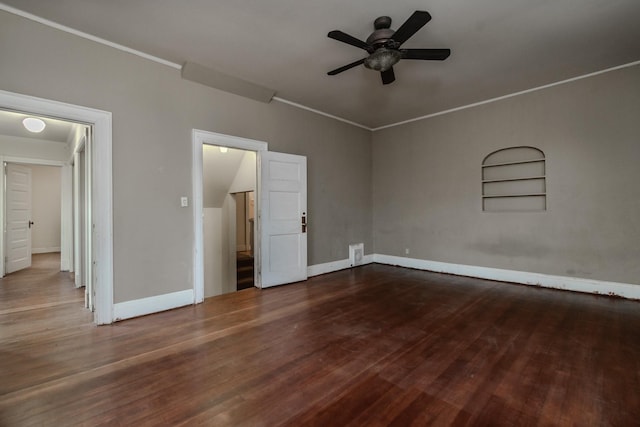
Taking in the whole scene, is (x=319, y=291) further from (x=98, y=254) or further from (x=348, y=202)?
(x=98, y=254)

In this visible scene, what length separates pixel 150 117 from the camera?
323 cm

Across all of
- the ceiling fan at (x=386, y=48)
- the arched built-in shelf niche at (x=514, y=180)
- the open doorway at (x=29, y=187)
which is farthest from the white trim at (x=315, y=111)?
the open doorway at (x=29, y=187)

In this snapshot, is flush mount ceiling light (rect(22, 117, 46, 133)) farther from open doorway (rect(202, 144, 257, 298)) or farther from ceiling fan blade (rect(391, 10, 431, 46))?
ceiling fan blade (rect(391, 10, 431, 46))

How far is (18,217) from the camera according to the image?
551 centimetres

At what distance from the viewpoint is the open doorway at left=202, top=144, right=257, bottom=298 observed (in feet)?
18.4

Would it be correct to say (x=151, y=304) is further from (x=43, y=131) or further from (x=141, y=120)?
(x=43, y=131)

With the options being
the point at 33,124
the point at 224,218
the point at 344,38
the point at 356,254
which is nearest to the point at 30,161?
the point at 33,124

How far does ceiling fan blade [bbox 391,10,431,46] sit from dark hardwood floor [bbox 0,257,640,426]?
8.81ft

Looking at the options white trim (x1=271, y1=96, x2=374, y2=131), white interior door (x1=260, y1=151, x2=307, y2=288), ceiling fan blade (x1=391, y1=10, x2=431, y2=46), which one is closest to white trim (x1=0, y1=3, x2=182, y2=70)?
white trim (x1=271, y1=96, x2=374, y2=131)

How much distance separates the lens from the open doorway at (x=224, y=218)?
5613 millimetres

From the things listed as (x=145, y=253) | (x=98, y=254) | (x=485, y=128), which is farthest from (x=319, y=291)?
(x=485, y=128)

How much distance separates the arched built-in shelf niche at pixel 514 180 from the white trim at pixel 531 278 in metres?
1.05

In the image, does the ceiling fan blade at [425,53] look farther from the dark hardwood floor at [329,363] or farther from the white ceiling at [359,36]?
the dark hardwood floor at [329,363]

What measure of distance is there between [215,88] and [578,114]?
5100 millimetres
